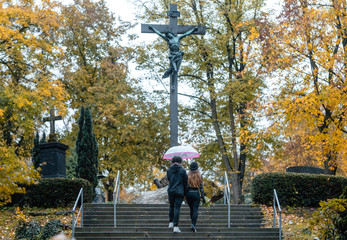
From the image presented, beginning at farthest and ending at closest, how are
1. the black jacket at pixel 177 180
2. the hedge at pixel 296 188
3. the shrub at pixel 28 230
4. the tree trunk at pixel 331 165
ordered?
the tree trunk at pixel 331 165 < the hedge at pixel 296 188 < the shrub at pixel 28 230 < the black jacket at pixel 177 180

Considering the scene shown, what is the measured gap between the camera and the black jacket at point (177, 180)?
35.0 ft

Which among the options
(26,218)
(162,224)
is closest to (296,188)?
(162,224)

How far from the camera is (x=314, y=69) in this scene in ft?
49.8

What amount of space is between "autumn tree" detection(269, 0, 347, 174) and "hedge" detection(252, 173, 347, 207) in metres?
0.87

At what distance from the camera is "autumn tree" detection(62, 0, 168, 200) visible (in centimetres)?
2548

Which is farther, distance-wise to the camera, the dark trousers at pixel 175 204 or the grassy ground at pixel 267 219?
the grassy ground at pixel 267 219

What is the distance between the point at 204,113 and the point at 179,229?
13.5 meters

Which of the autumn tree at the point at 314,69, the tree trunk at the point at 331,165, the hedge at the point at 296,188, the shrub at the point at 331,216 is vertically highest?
the autumn tree at the point at 314,69

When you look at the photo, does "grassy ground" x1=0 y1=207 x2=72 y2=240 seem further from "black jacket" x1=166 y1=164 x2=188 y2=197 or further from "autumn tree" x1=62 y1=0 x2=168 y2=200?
"autumn tree" x1=62 y1=0 x2=168 y2=200

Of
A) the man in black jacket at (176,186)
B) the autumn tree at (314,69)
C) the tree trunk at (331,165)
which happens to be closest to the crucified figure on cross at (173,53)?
the autumn tree at (314,69)

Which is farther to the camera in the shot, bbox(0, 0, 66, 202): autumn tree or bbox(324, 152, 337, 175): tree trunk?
bbox(0, 0, 66, 202): autumn tree

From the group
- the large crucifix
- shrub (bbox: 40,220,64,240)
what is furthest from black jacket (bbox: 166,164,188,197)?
the large crucifix

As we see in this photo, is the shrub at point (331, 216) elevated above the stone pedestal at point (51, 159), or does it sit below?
below

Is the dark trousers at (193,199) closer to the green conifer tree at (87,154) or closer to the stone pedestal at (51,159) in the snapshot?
the green conifer tree at (87,154)
